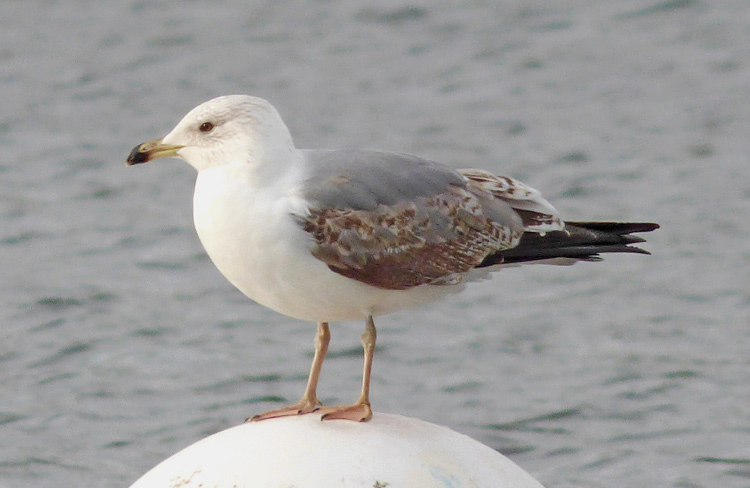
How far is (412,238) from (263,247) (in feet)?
3.12

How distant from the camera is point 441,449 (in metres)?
5.80

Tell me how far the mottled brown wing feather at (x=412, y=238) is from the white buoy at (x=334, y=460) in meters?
0.70

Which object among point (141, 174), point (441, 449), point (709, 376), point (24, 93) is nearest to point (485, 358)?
point (709, 376)

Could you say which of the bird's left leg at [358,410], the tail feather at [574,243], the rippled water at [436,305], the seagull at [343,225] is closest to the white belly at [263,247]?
the seagull at [343,225]

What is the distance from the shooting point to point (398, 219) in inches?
253

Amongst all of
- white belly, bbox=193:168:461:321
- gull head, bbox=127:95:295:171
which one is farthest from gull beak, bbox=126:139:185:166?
white belly, bbox=193:168:461:321

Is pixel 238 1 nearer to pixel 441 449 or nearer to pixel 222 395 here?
pixel 222 395

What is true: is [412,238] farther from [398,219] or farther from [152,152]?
[152,152]

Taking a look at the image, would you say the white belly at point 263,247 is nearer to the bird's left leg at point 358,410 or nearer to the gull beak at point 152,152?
the gull beak at point 152,152

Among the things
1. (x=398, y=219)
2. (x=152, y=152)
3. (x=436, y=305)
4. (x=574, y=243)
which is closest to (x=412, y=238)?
(x=398, y=219)

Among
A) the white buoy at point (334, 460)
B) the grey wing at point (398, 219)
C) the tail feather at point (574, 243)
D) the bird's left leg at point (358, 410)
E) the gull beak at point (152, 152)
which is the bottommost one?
the white buoy at point (334, 460)

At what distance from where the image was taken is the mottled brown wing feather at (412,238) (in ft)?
19.9

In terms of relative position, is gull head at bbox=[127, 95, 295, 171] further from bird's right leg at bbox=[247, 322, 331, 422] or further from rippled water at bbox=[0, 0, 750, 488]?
rippled water at bbox=[0, 0, 750, 488]

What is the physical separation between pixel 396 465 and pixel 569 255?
1.54 meters
